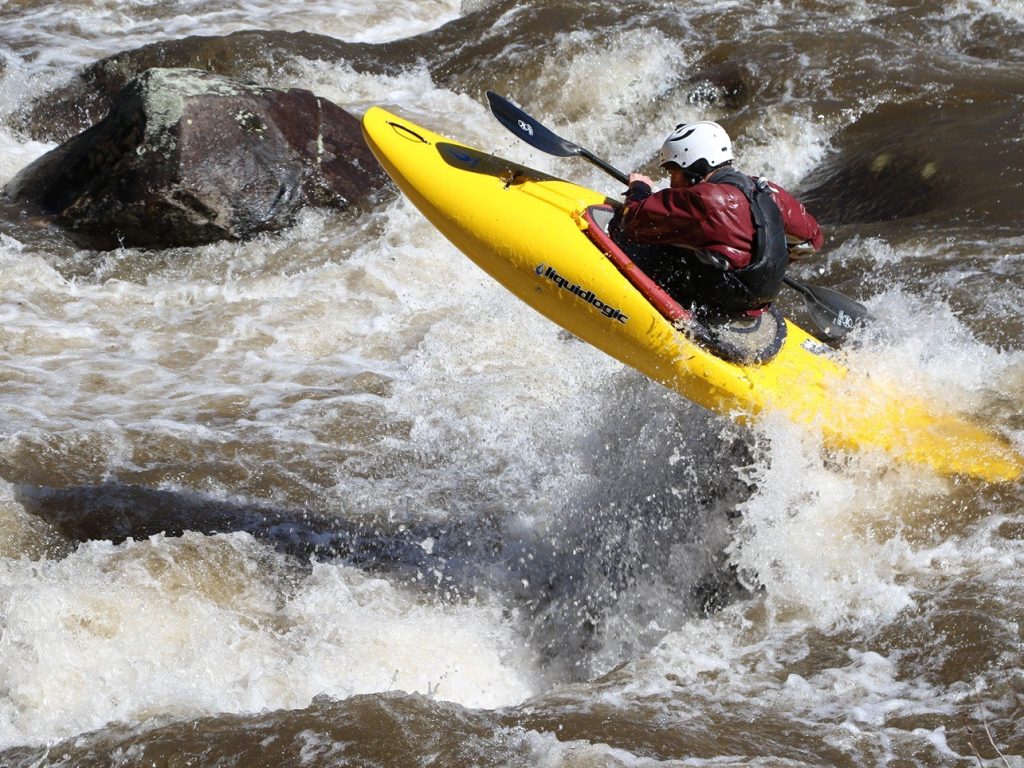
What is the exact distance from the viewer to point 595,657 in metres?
4.39

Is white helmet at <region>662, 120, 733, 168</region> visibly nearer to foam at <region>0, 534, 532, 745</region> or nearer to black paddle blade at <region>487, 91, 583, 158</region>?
black paddle blade at <region>487, 91, 583, 158</region>

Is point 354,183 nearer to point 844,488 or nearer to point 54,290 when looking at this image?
point 54,290

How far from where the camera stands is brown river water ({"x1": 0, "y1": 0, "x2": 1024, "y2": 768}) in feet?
10.3

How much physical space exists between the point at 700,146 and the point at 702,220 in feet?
1.16

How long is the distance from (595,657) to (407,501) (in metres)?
1.10

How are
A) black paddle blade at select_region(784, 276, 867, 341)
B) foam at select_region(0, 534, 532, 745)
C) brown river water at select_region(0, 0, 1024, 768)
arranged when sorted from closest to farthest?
brown river water at select_region(0, 0, 1024, 768), foam at select_region(0, 534, 532, 745), black paddle blade at select_region(784, 276, 867, 341)

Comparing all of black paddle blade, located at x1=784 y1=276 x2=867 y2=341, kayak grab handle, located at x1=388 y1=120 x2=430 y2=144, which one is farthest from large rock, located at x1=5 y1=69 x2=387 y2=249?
black paddle blade, located at x1=784 y1=276 x2=867 y2=341

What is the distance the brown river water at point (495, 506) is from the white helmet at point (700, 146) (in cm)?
107

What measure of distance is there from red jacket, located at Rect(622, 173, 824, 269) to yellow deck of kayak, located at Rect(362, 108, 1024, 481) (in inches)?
12.2

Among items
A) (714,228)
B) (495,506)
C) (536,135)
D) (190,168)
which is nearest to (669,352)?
(714,228)

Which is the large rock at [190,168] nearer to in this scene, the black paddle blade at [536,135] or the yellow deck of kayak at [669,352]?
the black paddle blade at [536,135]

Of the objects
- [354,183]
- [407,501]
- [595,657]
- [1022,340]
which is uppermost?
[354,183]

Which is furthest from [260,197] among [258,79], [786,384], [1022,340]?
[1022,340]

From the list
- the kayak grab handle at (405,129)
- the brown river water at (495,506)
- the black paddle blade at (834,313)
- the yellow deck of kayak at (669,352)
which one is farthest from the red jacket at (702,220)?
the kayak grab handle at (405,129)
